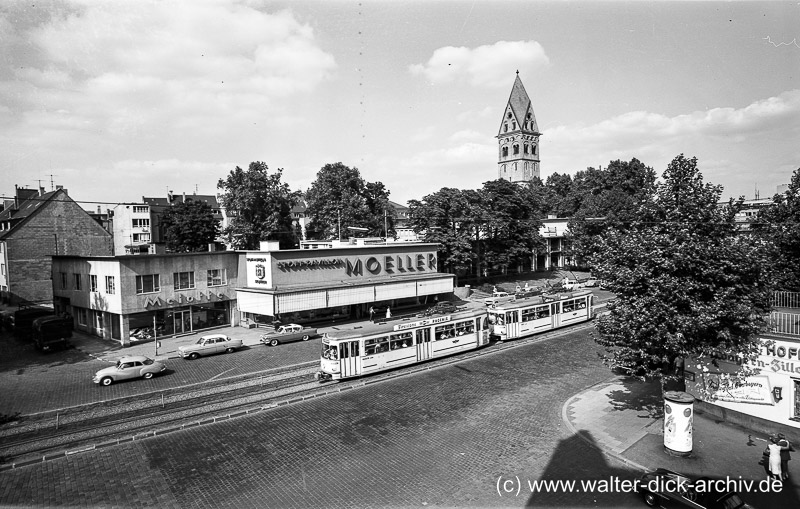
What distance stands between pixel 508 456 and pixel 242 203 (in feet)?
174

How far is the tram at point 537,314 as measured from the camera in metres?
34.5

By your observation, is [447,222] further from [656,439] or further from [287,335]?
[656,439]

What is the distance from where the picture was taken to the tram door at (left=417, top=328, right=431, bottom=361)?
28.8m

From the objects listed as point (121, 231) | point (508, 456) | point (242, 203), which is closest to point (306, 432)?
point (508, 456)

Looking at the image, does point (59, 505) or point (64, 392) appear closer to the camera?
point (59, 505)

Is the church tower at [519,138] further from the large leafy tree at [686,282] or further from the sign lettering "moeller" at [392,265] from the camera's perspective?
the large leafy tree at [686,282]

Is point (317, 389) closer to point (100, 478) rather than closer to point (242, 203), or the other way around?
point (100, 478)

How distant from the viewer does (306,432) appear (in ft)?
62.6

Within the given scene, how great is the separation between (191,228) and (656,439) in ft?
226

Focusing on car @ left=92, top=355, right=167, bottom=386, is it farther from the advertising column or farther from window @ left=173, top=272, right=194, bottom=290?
the advertising column

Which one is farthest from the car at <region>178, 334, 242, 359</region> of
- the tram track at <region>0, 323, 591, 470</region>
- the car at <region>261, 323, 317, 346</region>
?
the tram track at <region>0, 323, 591, 470</region>

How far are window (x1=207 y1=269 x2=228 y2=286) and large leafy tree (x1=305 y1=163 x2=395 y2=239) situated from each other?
81.4ft

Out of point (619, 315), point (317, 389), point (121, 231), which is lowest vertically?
point (317, 389)

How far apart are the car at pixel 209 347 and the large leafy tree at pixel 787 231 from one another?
31967mm
